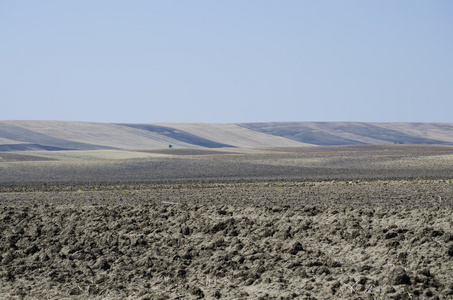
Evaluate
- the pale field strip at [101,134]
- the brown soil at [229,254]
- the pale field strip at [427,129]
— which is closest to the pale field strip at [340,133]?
the pale field strip at [427,129]

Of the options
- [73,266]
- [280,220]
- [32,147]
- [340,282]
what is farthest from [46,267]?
[32,147]

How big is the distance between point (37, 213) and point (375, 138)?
16145 cm

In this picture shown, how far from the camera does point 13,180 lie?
37938 millimetres

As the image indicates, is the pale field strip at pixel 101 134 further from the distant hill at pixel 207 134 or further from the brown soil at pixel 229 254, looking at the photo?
the brown soil at pixel 229 254

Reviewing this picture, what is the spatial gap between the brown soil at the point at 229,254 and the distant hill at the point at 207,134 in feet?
326

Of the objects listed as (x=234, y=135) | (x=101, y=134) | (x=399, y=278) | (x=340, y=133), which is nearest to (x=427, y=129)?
(x=340, y=133)

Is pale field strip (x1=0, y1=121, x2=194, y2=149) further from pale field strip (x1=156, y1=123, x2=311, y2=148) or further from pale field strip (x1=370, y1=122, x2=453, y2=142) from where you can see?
pale field strip (x1=370, y1=122, x2=453, y2=142)

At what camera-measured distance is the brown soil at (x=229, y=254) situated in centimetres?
827

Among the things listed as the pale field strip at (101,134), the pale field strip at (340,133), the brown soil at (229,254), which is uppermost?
the brown soil at (229,254)

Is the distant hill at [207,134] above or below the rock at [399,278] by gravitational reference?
below

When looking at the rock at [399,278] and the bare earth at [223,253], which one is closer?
the rock at [399,278]

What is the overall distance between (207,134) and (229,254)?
486 feet

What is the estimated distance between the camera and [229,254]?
9922 millimetres

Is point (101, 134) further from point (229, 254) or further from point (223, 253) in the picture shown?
point (229, 254)
